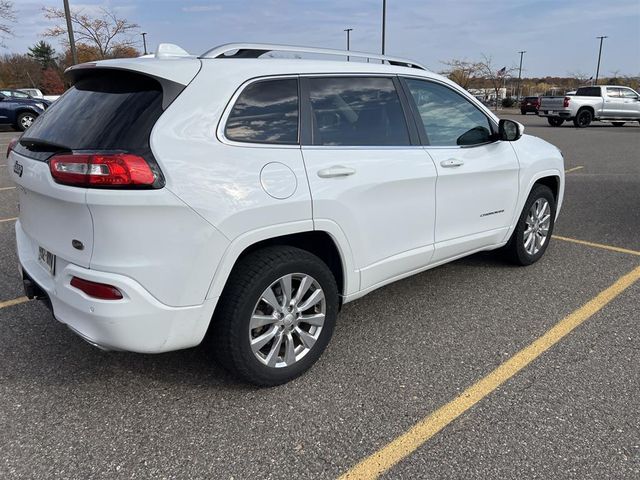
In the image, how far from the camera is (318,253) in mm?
3176

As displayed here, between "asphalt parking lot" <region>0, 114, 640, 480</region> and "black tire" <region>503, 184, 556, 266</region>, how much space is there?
548 mm

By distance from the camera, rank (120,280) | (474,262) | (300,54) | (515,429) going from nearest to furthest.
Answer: (120,280)
(515,429)
(300,54)
(474,262)

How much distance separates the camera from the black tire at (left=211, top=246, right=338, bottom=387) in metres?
2.61

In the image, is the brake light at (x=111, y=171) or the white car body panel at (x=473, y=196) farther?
the white car body panel at (x=473, y=196)

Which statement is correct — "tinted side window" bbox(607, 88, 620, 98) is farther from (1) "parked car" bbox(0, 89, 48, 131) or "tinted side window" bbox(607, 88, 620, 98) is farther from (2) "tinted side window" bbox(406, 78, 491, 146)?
(2) "tinted side window" bbox(406, 78, 491, 146)

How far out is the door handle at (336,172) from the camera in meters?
2.84

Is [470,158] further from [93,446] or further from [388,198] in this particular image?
[93,446]

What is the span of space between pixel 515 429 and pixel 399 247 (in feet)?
4.22

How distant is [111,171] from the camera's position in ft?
7.45

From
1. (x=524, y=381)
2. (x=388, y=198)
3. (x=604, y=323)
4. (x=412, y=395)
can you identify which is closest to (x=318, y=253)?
(x=388, y=198)

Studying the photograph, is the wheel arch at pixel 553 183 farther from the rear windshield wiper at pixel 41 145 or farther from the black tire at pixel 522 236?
the rear windshield wiper at pixel 41 145

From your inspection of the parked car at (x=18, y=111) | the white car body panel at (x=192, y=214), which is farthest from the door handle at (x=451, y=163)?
the parked car at (x=18, y=111)

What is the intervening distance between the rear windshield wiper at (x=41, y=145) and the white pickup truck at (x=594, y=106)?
2477 cm

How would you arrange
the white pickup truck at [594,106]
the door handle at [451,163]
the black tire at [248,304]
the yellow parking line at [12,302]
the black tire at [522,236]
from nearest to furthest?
the black tire at [248,304], the door handle at [451,163], the yellow parking line at [12,302], the black tire at [522,236], the white pickup truck at [594,106]
